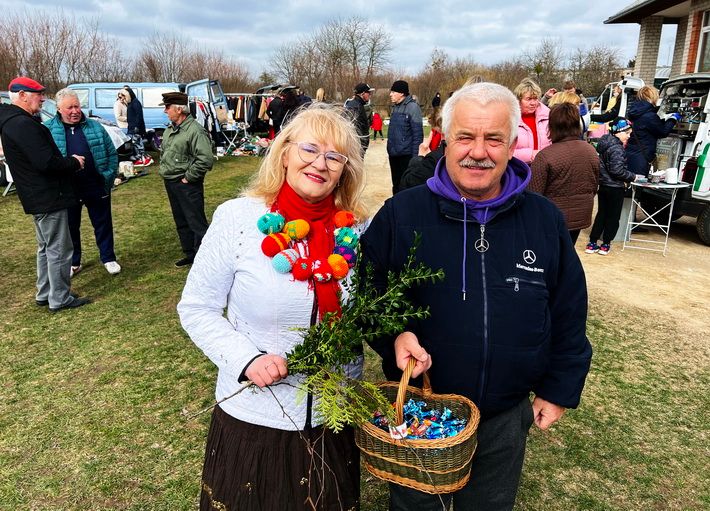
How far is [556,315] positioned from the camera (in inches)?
69.4

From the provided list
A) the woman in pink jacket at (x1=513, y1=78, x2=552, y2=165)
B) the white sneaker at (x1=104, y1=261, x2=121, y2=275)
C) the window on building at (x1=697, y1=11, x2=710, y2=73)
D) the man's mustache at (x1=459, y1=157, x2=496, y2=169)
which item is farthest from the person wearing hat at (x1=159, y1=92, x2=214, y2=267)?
the window on building at (x1=697, y1=11, x2=710, y2=73)

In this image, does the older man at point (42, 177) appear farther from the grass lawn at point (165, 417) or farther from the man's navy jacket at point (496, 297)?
the man's navy jacket at point (496, 297)

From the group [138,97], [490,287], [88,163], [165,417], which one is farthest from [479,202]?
[138,97]

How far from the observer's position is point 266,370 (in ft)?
5.07

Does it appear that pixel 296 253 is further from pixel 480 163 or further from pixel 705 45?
pixel 705 45

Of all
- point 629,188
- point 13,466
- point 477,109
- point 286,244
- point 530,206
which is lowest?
point 13,466

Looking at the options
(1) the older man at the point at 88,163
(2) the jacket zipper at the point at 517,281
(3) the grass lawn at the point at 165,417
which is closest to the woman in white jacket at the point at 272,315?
(2) the jacket zipper at the point at 517,281

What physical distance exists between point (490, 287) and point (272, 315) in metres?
0.70

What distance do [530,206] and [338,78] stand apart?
3050 centimetres

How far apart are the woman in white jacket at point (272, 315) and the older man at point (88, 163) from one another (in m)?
3.99

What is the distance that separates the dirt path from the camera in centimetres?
488

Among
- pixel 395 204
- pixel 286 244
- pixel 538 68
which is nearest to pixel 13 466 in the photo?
pixel 286 244

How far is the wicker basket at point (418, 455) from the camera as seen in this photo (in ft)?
4.91

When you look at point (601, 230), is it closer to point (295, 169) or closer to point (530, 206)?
point (530, 206)
